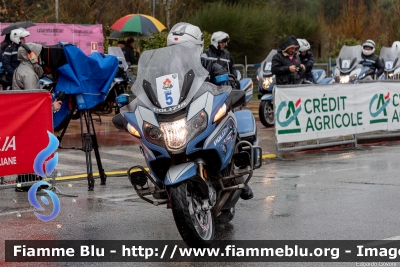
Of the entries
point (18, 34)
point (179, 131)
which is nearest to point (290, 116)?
→ point (18, 34)

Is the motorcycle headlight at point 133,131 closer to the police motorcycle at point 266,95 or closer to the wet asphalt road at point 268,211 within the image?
the wet asphalt road at point 268,211

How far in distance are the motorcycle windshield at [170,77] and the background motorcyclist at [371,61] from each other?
1440cm

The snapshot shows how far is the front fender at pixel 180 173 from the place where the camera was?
7379mm

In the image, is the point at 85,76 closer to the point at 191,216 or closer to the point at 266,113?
the point at 191,216

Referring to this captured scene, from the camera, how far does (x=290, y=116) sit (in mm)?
14914

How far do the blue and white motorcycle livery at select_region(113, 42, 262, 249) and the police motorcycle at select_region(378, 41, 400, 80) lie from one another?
17441 mm

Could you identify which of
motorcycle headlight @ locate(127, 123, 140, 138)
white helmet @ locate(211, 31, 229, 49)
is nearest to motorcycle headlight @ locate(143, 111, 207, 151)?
motorcycle headlight @ locate(127, 123, 140, 138)

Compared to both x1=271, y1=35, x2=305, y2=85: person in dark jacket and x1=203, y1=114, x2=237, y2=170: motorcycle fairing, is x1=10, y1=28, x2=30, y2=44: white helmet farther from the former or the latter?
x1=203, y1=114, x2=237, y2=170: motorcycle fairing

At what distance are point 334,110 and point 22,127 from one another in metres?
7.06

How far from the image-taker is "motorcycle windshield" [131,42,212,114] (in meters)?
7.61

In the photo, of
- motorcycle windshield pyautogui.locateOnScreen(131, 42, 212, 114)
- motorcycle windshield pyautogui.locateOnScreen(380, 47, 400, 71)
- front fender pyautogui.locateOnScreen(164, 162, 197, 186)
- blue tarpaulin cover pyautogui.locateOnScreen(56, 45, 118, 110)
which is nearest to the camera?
front fender pyautogui.locateOnScreen(164, 162, 197, 186)

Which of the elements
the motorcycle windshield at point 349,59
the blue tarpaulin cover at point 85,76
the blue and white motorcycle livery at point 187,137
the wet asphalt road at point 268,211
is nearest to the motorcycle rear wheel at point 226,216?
the wet asphalt road at point 268,211

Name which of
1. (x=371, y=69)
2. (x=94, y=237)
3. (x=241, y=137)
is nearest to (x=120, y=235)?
(x=94, y=237)

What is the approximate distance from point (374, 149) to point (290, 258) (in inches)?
354
